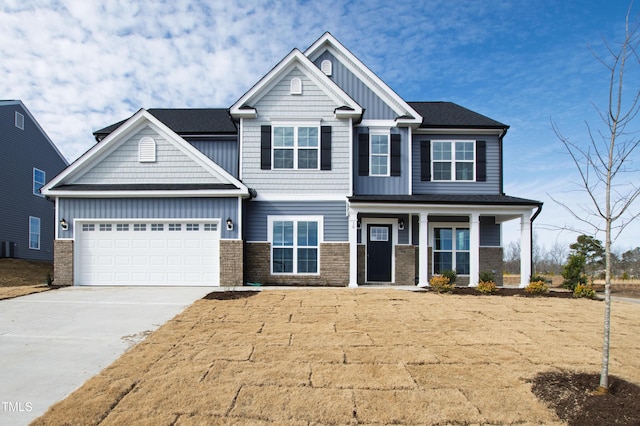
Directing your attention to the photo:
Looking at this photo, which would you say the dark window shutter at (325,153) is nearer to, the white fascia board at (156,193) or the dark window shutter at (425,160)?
the white fascia board at (156,193)

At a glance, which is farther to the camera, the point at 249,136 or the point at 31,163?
the point at 31,163

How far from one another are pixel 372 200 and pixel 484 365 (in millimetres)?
8329

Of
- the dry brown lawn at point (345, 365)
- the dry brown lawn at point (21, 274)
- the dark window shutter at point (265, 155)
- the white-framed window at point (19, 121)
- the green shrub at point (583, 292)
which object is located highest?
the white-framed window at point (19, 121)

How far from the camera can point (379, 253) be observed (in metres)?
15.3

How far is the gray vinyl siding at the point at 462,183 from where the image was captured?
15.8m

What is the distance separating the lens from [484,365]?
588 cm

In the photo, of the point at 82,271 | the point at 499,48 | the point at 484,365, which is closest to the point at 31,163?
the point at 82,271

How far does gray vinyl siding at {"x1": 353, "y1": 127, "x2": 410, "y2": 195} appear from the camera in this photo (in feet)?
49.7

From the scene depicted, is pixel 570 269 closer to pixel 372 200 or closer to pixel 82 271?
pixel 372 200

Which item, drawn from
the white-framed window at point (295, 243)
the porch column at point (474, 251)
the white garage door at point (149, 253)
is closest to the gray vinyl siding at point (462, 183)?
the porch column at point (474, 251)

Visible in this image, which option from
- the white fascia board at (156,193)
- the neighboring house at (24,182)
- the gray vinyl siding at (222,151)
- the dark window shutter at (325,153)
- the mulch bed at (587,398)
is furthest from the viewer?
the neighboring house at (24,182)

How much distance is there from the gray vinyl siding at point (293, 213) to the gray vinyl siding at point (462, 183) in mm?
3319

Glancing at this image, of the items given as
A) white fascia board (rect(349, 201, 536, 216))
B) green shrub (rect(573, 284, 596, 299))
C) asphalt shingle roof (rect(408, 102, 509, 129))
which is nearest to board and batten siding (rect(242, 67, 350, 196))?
white fascia board (rect(349, 201, 536, 216))

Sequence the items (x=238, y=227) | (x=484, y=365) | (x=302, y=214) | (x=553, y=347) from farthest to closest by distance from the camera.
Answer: (x=302, y=214)
(x=238, y=227)
(x=553, y=347)
(x=484, y=365)
